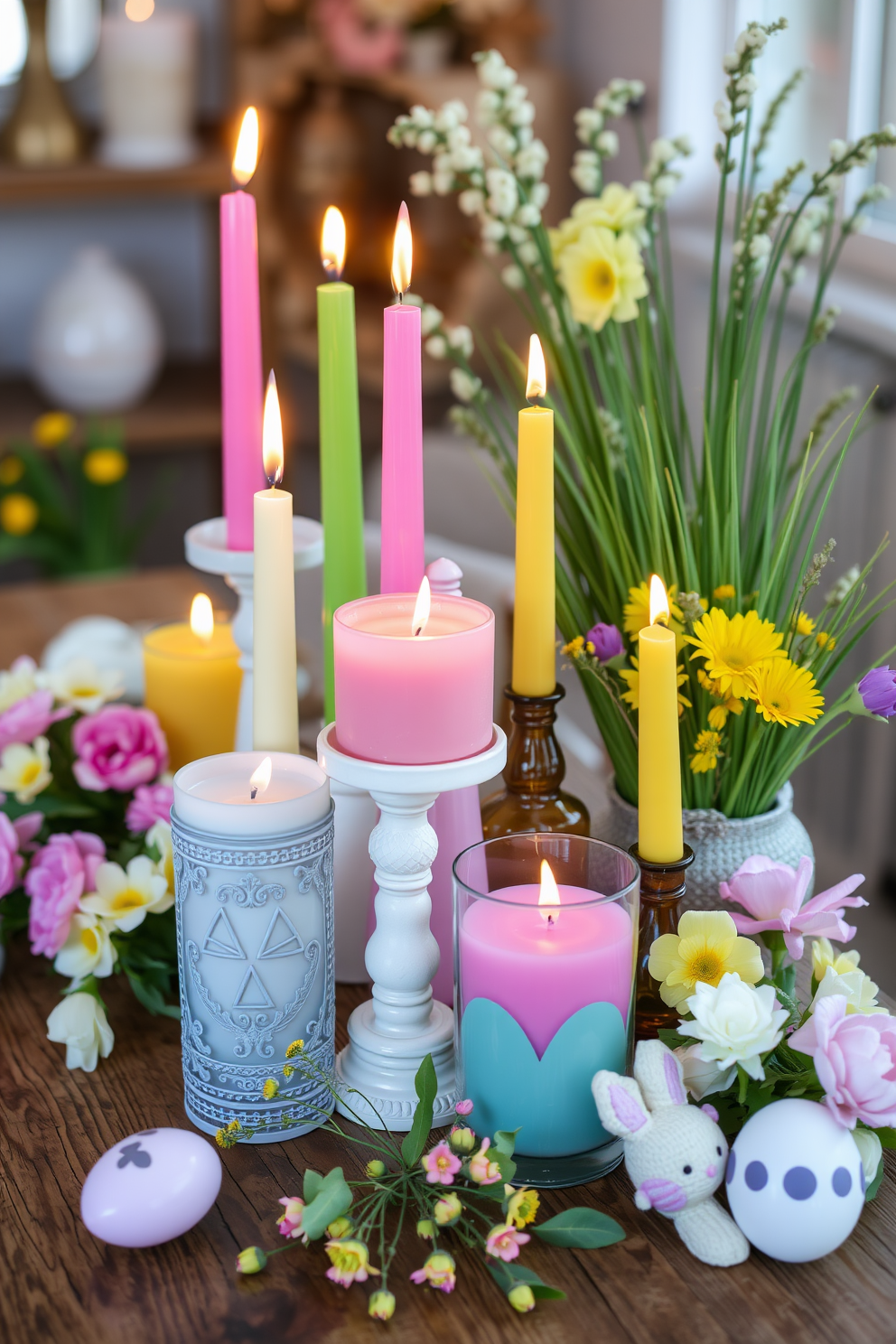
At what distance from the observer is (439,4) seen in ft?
7.13

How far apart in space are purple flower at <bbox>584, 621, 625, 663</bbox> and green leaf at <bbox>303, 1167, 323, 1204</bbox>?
29 centimetres

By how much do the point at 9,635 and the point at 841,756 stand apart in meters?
1.16

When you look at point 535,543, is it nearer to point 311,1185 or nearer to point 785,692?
point 785,692

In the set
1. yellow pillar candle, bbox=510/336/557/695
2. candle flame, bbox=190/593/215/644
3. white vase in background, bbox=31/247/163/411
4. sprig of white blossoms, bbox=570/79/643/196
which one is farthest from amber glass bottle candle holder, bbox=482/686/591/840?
white vase in background, bbox=31/247/163/411

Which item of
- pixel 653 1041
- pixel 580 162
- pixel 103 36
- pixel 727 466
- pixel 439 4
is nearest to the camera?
pixel 653 1041

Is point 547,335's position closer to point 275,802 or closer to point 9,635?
point 275,802

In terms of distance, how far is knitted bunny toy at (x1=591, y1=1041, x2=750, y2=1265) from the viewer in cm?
57

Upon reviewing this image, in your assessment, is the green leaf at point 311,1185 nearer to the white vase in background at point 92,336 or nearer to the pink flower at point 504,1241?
the pink flower at point 504,1241

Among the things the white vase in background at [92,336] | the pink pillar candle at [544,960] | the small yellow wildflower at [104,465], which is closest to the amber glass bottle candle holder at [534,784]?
the pink pillar candle at [544,960]

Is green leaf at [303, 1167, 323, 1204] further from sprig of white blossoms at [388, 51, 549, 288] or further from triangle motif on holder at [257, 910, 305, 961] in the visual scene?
sprig of white blossoms at [388, 51, 549, 288]

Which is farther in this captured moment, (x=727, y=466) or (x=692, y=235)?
(x=692, y=235)

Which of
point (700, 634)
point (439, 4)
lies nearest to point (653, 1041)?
point (700, 634)

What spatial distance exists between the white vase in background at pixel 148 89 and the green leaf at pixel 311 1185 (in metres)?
2.19

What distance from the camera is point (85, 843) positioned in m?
0.80
